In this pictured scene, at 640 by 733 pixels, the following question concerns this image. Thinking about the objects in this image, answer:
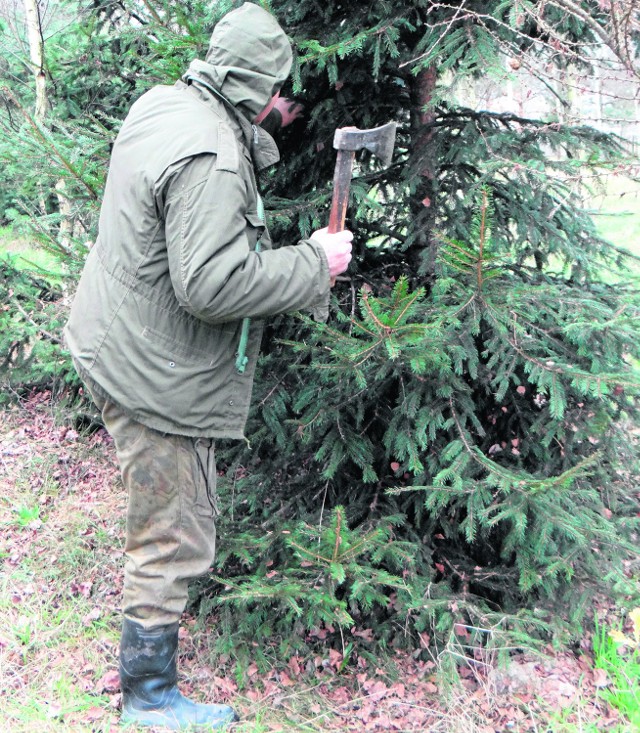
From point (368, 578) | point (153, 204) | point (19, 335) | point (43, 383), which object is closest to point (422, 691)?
point (368, 578)

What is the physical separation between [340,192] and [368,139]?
0.88 ft

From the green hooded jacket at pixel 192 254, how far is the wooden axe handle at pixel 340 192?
0.80ft

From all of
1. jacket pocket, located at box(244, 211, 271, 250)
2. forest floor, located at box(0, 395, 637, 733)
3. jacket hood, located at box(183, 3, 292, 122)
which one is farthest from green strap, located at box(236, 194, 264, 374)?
forest floor, located at box(0, 395, 637, 733)

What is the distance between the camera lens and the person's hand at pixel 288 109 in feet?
11.0

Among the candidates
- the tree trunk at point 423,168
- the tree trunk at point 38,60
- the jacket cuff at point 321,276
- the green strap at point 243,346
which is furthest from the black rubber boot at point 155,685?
the tree trunk at point 38,60

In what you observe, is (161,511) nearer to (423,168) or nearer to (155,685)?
(155,685)

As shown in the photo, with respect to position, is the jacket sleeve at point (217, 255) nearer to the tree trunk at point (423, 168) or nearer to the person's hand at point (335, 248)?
the person's hand at point (335, 248)

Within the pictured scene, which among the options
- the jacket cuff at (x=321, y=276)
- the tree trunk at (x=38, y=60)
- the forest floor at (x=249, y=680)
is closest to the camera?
the jacket cuff at (x=321, y=276)

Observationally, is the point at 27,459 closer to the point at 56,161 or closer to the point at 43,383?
the point at 43,383

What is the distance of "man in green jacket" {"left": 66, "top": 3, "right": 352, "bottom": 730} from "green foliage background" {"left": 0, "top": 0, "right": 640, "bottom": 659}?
0.39 m

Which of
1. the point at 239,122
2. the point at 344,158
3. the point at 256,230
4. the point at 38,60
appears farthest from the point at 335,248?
the point at 38,60

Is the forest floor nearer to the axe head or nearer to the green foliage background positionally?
the green foliage background

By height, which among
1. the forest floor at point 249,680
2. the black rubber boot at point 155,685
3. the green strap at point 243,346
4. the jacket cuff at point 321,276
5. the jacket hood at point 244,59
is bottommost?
the forest floor at point 249,680

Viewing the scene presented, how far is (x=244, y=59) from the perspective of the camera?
7.81 feet
